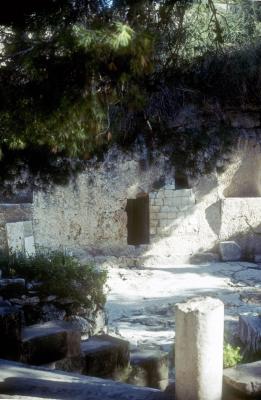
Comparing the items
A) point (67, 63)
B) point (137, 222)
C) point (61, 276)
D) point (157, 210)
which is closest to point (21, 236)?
point (157, 210)

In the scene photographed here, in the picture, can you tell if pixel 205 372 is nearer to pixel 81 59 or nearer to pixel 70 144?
pixel 70 144

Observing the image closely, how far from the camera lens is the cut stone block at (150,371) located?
4.26 m

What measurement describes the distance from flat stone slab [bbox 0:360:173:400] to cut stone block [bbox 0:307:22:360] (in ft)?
1.25

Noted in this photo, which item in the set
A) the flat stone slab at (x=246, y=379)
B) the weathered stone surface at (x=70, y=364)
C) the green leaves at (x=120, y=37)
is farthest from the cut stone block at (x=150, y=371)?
the green leaves at (x=120, y=37)

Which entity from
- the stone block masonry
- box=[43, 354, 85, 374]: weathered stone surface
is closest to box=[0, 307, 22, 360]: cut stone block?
box=[43, 354, 85, 374]: weathered stone surface

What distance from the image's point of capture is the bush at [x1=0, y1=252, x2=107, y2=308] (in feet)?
18.4

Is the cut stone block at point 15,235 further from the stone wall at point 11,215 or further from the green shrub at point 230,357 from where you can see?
the green shrub at point 230,357

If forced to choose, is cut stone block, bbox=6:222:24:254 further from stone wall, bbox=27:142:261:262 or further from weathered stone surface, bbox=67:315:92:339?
weathered stone surface, bbox=67:315:92:339

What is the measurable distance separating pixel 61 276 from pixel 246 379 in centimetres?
344

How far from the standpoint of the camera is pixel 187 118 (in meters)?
4.32

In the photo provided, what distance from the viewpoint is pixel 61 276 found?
566 centimetres

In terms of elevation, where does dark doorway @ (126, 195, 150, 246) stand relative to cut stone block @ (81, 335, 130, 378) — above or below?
above

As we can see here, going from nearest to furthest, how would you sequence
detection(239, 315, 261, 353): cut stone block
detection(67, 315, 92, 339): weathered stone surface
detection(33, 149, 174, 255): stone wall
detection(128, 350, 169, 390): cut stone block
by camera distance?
detection(128, 350, 169, 390): cut stone block < detection(239, 315, 261, 353): cut stone block < detection(67, 315, 92, 339): weathered stone surface < detection(33, 149, 174, 255): stone wall

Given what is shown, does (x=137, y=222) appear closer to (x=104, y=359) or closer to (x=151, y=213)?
(x=151, y=213)
